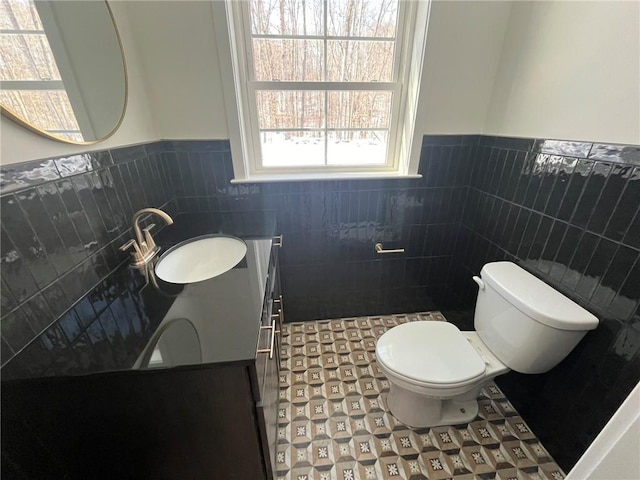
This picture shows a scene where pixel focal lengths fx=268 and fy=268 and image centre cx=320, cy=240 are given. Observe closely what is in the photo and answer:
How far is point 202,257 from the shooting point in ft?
4.29

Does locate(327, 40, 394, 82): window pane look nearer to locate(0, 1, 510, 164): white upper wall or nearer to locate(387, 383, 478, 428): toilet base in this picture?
locate(0, 1, 510, 164): white upper wall

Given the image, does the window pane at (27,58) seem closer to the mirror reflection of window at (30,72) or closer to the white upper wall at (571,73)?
the mirror reflection of window at (30,72)

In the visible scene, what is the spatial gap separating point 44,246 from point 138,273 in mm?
314

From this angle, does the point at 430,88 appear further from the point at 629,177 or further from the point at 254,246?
the point at 254,246

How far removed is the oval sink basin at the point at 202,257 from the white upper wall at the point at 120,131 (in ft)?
1.61

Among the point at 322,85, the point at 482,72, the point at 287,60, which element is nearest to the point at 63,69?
the point at 287,60

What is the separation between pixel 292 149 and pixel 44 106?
3.46 ft

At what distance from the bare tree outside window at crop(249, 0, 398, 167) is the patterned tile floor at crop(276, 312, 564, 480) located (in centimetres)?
129

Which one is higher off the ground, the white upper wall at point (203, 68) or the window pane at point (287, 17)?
the window pane at point (287, 17)

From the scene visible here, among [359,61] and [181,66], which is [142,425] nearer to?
[181,66]

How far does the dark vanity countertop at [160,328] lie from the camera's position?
65 cm

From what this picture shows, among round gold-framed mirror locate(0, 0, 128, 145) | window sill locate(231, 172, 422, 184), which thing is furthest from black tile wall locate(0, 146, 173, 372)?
window sill locate(231, 172, 422, 184)

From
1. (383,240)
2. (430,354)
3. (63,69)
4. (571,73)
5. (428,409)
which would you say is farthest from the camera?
(383,240)

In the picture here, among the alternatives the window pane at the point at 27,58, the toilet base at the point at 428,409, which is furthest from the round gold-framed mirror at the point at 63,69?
the toilet base at the point at 428,409
